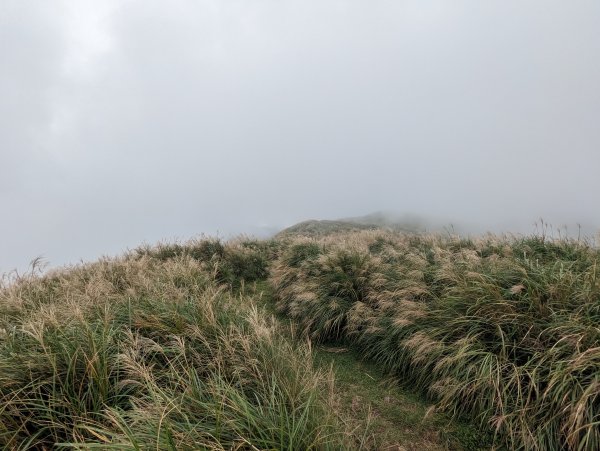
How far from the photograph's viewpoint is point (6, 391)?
3248 millimetres

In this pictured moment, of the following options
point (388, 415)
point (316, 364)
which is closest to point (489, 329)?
point (388, 415)

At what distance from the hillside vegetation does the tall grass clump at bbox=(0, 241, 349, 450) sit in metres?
0.02

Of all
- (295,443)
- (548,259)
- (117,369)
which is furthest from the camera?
(548,259)

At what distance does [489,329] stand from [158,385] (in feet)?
14.3

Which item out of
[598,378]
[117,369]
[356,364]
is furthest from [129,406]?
[598,378]

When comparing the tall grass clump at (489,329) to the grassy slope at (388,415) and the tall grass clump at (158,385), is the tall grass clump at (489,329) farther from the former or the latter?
the tall grass clump at (158,385)

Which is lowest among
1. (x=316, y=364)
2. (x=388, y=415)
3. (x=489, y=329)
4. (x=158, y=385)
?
(x=388, y=415)

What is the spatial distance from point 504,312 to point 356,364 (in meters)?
2.59

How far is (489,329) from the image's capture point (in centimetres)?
454

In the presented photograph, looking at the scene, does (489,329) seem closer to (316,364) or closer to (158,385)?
(316,364)

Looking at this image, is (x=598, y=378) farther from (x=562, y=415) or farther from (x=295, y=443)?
(x=295, y=443)

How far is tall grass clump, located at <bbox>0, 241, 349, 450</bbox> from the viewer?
263 centimetres

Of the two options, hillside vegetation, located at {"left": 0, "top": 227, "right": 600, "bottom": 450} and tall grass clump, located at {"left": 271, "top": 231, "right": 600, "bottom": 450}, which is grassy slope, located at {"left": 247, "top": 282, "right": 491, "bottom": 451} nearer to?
hillside vegetation, located at {"left": 0, "top": 227, "right": 600, "bottom": 450}

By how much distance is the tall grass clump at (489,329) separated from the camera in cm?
338
